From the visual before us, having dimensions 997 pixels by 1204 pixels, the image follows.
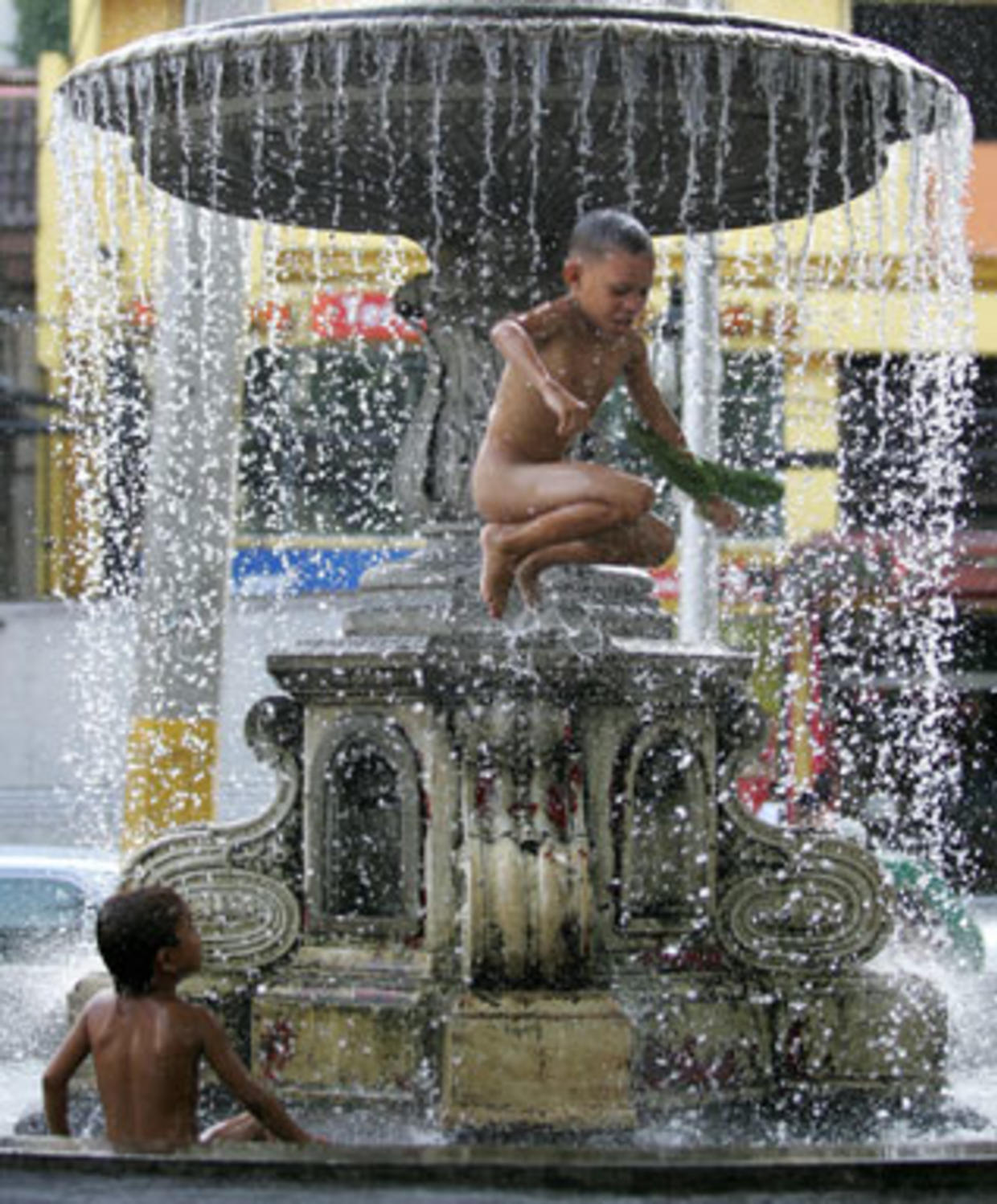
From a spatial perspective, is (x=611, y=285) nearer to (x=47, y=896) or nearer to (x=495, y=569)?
(x=495, y=569)

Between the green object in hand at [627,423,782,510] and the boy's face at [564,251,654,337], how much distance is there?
344 millimetres

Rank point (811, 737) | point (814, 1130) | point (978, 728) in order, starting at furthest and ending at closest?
1. point (978, 728)
2. point (811, 737)
3. point (814, 1130)

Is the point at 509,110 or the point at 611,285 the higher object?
the point at 509,110

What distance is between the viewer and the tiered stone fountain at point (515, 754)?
610 centimetres

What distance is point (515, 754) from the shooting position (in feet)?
20.1

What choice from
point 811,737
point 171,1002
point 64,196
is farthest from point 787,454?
point 171,1002

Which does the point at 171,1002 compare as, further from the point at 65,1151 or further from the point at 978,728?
the point at 978,728

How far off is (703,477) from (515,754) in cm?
87

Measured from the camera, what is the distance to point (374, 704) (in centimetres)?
654

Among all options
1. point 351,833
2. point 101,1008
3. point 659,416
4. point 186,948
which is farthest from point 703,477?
point 101,1008

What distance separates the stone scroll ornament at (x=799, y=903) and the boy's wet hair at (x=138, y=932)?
2.28 meters

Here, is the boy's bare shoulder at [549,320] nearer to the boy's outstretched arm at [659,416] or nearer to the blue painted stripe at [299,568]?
the boy's outstretched arm at [659,416]

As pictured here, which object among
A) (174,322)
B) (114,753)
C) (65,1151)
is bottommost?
(114,753)

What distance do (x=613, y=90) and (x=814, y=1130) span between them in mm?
2790
